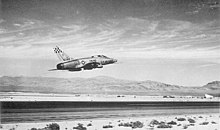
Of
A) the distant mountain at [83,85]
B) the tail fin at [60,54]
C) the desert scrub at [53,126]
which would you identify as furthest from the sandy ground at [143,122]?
the tail fin at [60,54]

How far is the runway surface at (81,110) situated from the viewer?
10.4 meters

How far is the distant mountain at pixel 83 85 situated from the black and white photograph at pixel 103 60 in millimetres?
34

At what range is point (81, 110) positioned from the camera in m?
11.7

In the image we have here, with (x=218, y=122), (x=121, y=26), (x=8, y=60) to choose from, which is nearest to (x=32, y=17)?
(x=8, y=60)

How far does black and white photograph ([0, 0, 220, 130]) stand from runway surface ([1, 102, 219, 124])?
33mm

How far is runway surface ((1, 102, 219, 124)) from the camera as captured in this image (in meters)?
10.4

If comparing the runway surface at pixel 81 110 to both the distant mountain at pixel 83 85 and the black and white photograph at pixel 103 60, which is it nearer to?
the black and white photograph at pixel 103 60

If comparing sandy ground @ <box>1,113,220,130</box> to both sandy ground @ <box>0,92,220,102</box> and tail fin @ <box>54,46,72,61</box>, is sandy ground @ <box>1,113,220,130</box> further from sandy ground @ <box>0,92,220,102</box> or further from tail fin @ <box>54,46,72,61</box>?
tail fin @ <box>54,46,72,61</box>

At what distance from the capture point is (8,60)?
1029cm

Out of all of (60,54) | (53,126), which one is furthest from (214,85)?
(53,126)

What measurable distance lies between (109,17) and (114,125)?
380 cm

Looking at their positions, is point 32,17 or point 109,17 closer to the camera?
point 32,17

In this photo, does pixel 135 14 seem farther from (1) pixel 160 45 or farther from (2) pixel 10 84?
(2) pixel 10 84

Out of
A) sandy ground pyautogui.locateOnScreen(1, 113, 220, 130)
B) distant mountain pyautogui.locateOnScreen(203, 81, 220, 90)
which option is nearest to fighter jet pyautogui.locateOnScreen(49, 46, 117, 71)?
sandy ground pyautogui.locateOnScreen(1, 113, 220, 130)
